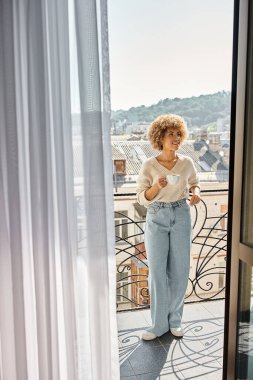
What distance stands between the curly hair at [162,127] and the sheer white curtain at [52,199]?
1.23 metres

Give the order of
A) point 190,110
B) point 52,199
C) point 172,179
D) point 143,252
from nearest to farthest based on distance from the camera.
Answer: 1. point 52,199
2. point 172,179
3. point 190,110
4. point 143,252

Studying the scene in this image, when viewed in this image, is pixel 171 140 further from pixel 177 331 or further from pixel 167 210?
pixel 177 331

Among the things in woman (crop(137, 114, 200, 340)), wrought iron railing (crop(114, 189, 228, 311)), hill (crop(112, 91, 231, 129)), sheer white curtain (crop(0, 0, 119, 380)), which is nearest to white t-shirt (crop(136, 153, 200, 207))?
woman (crop(137, 114, 200, 340))

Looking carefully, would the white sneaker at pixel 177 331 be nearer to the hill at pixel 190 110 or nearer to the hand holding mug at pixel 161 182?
the hand holding mug at pixel 161 182

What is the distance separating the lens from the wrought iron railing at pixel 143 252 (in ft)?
10.6

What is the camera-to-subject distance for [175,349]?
8.20ft

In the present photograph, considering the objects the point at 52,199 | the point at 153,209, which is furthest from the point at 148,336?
the point at 52,199

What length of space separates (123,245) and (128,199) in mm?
444

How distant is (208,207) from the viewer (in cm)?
346

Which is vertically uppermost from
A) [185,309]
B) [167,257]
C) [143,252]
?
[167,257]

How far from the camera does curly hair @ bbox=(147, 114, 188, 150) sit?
250 centimetres

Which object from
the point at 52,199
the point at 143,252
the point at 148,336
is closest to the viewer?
the point at 52,199

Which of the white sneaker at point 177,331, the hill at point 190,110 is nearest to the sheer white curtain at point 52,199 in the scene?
the white sneaker at point 177,331

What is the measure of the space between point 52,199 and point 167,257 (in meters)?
1.45
